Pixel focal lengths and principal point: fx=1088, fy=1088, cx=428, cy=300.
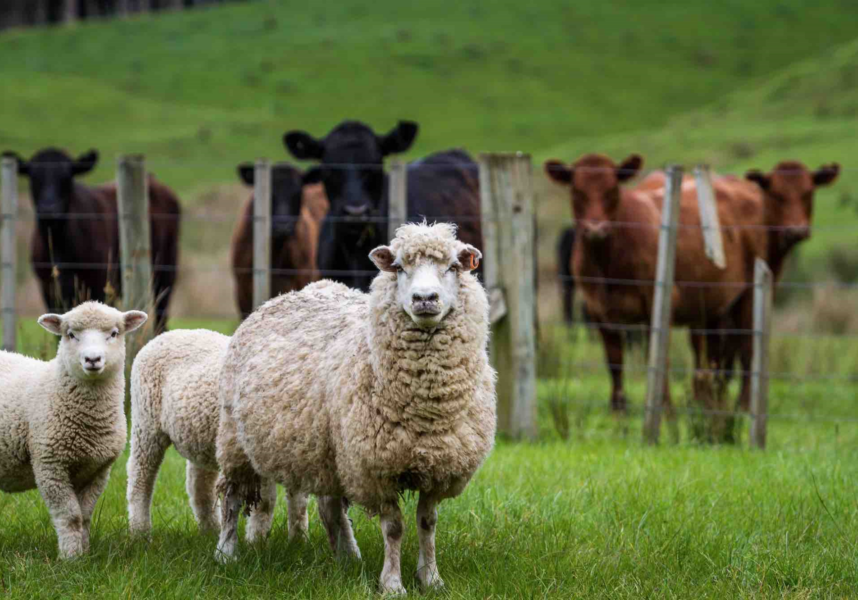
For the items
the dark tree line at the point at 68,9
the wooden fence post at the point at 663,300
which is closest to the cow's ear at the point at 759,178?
the wooden fence post at the point at 663,300

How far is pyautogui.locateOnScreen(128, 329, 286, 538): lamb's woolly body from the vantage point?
5.11 m

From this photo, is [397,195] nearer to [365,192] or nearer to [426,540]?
[365,192]

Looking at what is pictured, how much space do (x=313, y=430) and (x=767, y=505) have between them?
254 centimetres

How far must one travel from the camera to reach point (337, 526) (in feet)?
16.0

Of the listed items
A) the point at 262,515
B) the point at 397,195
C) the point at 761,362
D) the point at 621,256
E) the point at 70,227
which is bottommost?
the point at 262,515

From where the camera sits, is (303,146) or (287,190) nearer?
(303,146)

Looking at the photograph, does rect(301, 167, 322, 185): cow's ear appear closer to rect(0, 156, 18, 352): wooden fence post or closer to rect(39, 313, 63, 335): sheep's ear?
rect(0, 156, 18, 352): wooden fence post

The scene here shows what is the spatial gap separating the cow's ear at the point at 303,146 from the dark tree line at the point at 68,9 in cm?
5909

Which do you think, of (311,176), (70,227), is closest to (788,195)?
(311,176)

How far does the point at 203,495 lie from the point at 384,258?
5.78 ft

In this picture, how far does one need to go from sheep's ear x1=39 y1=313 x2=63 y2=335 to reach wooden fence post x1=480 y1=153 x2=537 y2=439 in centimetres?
380

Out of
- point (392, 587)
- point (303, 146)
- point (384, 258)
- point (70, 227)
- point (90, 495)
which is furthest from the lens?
point (70, 227)

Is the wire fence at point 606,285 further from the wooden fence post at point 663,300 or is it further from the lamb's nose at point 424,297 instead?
the lamb's nose at point 424,297

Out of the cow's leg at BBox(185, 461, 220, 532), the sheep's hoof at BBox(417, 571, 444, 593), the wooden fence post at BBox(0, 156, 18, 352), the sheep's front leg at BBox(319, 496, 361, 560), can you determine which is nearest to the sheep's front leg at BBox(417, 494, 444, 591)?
the sheep's hoof at BBox(417, 571, 444, 593)
